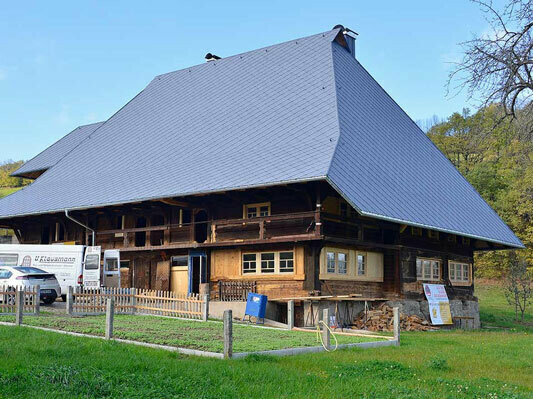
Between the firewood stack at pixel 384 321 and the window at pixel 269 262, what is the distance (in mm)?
3577

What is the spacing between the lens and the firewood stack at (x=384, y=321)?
26844 millimetres

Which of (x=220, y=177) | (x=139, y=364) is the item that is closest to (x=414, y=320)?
(x=220, y=177)

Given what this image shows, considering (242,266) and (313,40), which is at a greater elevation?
(313,40)

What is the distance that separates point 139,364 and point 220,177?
16077 millimetres

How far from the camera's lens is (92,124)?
156 feet

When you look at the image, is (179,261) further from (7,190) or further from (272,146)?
(7,190)

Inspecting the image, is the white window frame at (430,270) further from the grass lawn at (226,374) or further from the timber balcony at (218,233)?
the grass lawn at (226,374)

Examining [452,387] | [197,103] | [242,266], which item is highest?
[197,103]

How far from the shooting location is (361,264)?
2897 centimetres

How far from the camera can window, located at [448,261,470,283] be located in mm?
35031

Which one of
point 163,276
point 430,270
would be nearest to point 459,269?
point 430,270

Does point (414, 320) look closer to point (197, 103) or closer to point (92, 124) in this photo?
point (197, 103)

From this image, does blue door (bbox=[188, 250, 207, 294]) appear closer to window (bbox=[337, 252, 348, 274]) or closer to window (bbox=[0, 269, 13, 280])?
window (bbox=[337, 252, 348, 274])

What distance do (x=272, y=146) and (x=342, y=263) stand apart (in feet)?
18.2
